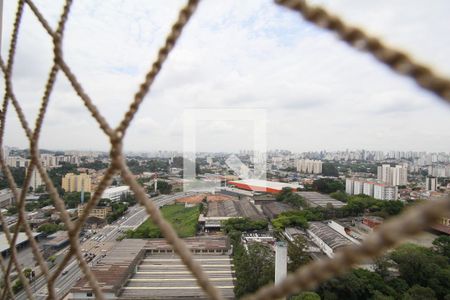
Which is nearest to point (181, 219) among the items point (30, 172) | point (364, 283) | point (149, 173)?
point (364, 283)

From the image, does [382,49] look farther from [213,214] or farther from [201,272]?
[213,214]

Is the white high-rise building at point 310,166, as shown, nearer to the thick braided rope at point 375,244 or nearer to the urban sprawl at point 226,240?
the urban sprawl at point 226,240

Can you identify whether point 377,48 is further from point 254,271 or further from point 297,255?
point 297,255

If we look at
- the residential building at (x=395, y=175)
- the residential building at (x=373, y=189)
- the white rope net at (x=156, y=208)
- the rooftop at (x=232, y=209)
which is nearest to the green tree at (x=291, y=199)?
the rooftop at (x=232, y=209)

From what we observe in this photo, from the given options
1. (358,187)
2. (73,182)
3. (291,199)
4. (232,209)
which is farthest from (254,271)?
(358,187)

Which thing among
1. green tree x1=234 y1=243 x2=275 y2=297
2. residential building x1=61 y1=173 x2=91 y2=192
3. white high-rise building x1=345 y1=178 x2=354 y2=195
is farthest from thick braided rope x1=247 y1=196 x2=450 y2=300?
white high-rise building x1=345 y1=178 x2=354 y2=195

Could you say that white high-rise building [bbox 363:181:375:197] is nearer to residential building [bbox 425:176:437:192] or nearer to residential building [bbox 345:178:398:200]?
residential building [bbox 345:178:398:200]
